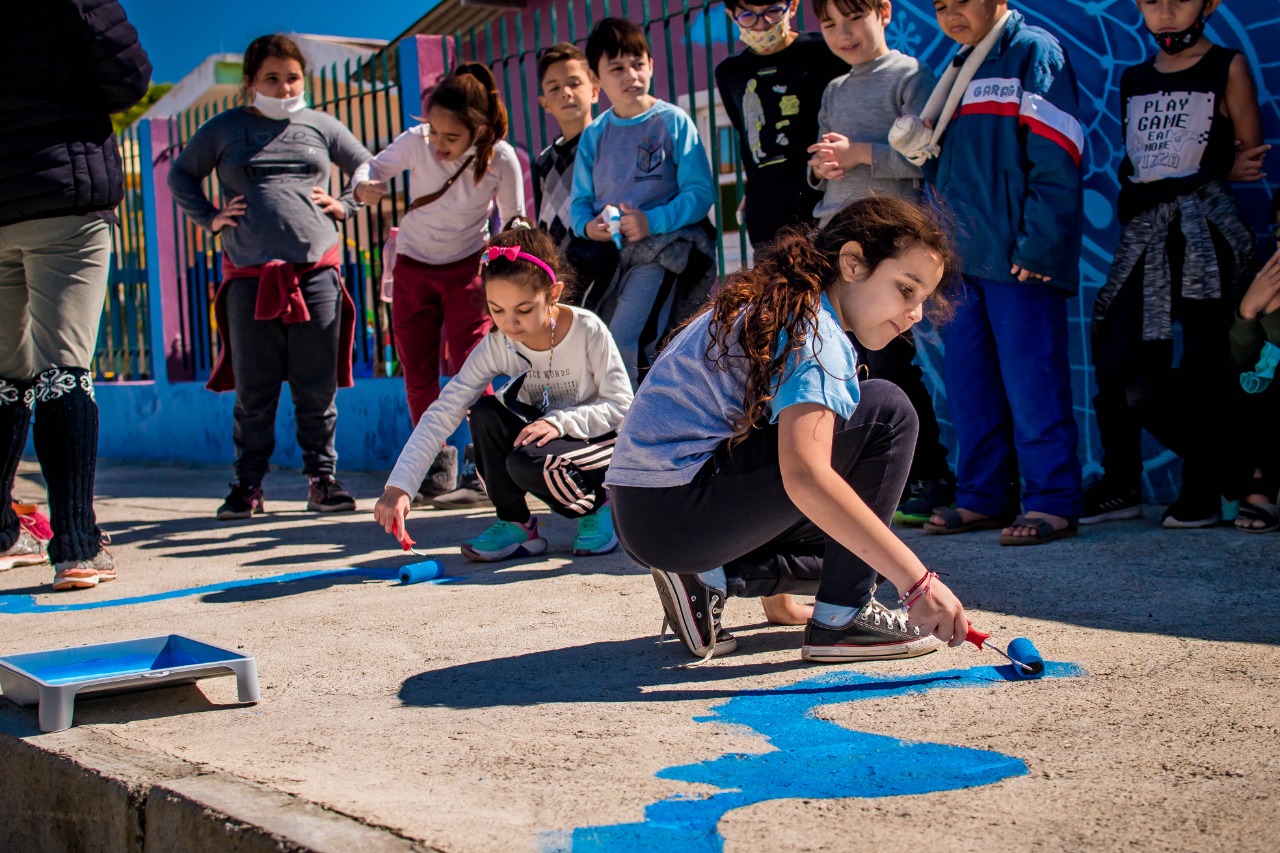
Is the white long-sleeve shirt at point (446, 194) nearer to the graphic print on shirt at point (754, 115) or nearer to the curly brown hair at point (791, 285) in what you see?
the graphic print on shirt at point (754, 115)

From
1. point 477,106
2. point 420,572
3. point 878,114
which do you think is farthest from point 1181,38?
point 420,572

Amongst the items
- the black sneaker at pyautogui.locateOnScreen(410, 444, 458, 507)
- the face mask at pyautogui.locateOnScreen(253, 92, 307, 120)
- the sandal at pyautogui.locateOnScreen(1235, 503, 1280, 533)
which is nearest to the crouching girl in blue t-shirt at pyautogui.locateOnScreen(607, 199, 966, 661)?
the sandal at pyautogui.locateOnScreen(1235, 503, 1280, 533)

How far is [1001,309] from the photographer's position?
471 centimetres

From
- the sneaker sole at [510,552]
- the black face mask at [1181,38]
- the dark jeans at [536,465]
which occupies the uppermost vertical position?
the black face mask at [1181,38]

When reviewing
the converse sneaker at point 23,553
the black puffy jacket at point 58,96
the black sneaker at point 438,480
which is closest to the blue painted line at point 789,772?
the black puffy jacket at point 58,96

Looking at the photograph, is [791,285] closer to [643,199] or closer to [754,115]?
[754,115]

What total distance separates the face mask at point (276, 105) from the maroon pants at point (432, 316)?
0.88 metres

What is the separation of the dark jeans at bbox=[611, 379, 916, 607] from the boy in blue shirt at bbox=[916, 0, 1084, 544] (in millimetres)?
1562

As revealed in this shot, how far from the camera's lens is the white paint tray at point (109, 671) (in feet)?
8.92

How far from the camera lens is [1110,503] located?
16.1ft

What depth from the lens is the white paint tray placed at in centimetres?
272

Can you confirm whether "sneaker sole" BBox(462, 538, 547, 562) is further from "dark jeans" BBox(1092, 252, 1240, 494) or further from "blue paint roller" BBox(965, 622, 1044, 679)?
"blue paint roller" BBox(965, 622, 1044, 679)

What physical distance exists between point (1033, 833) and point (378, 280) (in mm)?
7257

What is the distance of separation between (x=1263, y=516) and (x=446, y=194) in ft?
12.4
